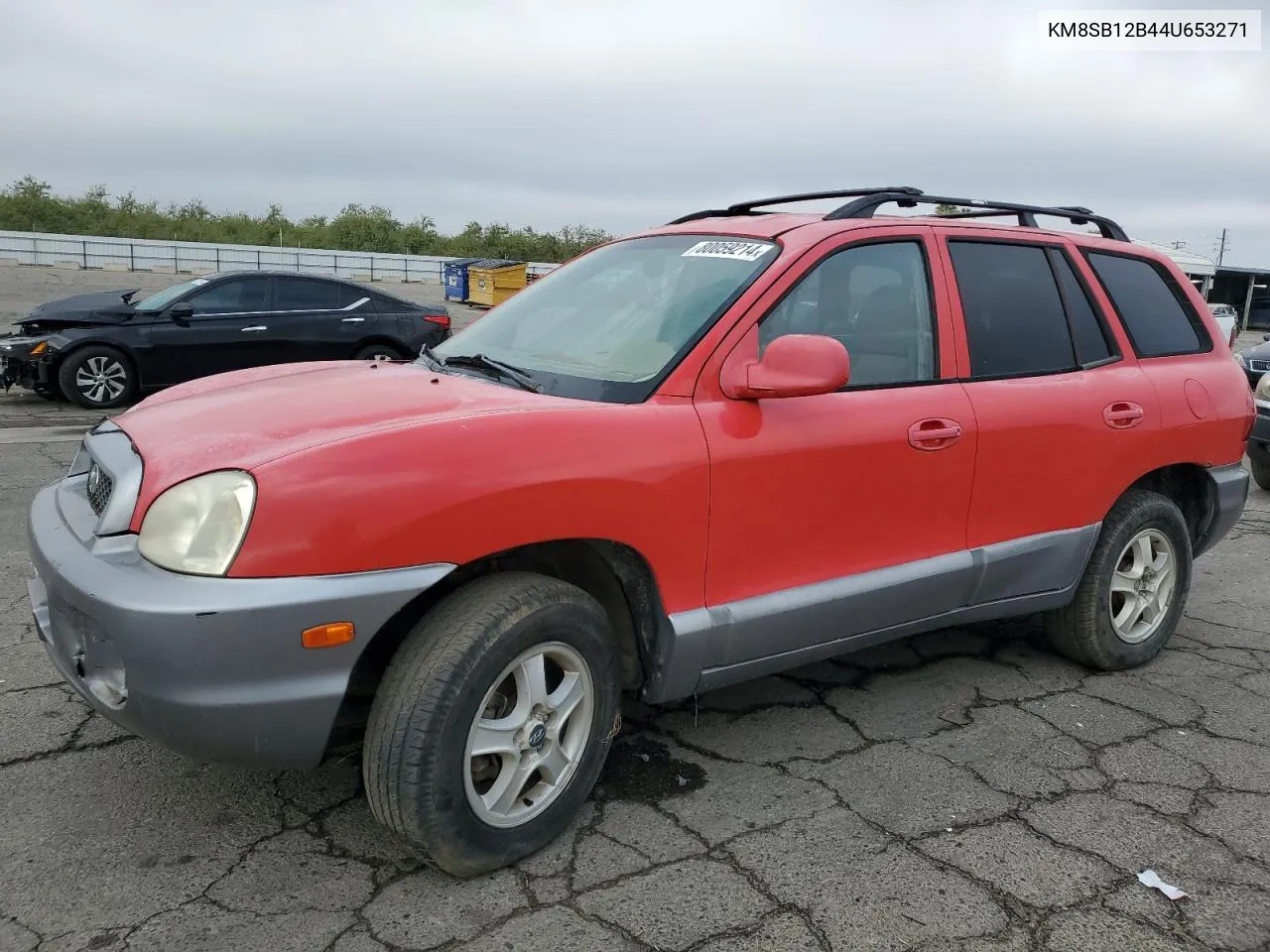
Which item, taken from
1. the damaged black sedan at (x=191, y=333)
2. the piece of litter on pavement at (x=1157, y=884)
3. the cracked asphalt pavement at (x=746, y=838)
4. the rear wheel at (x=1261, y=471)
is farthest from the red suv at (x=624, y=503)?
the damaged black sedan at (x=191, y=333)

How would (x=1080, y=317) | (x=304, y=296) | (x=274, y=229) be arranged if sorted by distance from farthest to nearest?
1. (x=274, y=229)
2. (x=304, y=296)
3. (x=1080, y=317)

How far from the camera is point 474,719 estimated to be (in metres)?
2.40

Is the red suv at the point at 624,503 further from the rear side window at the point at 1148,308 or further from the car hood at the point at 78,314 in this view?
the car hood at the point at 78,314

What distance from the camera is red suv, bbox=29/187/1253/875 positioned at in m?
2.24

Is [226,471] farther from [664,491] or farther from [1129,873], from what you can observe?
[1129,873]

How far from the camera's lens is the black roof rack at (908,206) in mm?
3581

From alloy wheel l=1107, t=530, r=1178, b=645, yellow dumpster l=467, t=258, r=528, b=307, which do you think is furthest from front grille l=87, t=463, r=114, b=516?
yellow dumpster l=467, t=258, r=528, b=307

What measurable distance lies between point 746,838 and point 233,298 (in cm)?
962

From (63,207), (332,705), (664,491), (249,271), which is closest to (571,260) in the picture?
(664,491)

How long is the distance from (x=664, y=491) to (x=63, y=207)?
218 ft

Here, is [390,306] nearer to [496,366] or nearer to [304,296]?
[304,296]

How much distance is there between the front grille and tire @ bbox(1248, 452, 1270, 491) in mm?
8355

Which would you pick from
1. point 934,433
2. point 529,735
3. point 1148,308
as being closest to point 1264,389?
point 1148,308

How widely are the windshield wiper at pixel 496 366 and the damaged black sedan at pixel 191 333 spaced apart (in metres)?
6.93
